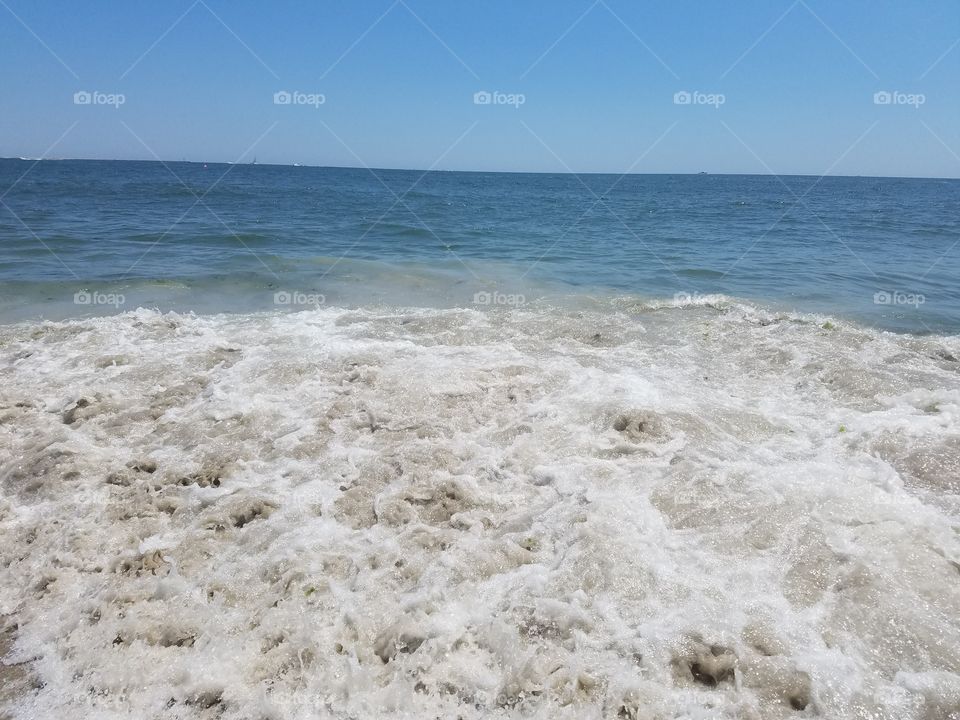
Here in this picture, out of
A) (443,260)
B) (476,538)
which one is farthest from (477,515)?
(443,260)

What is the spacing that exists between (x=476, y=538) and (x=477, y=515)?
0.30 meters

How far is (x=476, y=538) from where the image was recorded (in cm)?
410

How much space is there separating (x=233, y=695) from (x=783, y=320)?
9957mm

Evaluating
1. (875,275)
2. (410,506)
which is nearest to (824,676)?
(410,506)

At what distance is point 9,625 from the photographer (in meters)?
3.39

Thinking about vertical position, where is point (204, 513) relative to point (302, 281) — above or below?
below

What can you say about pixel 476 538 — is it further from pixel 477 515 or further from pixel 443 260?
pixel 443 260

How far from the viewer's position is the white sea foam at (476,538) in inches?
118

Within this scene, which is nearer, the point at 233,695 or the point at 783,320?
the point at 233,695

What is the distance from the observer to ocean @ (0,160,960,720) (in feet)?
9.90

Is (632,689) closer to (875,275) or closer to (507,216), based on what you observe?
(875,275)

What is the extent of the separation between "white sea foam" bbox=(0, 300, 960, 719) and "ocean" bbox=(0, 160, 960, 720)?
2cm

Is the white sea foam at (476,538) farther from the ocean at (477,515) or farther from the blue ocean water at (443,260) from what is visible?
the blue ocean water at (443,260)

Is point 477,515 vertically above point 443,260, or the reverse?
point 443,260
